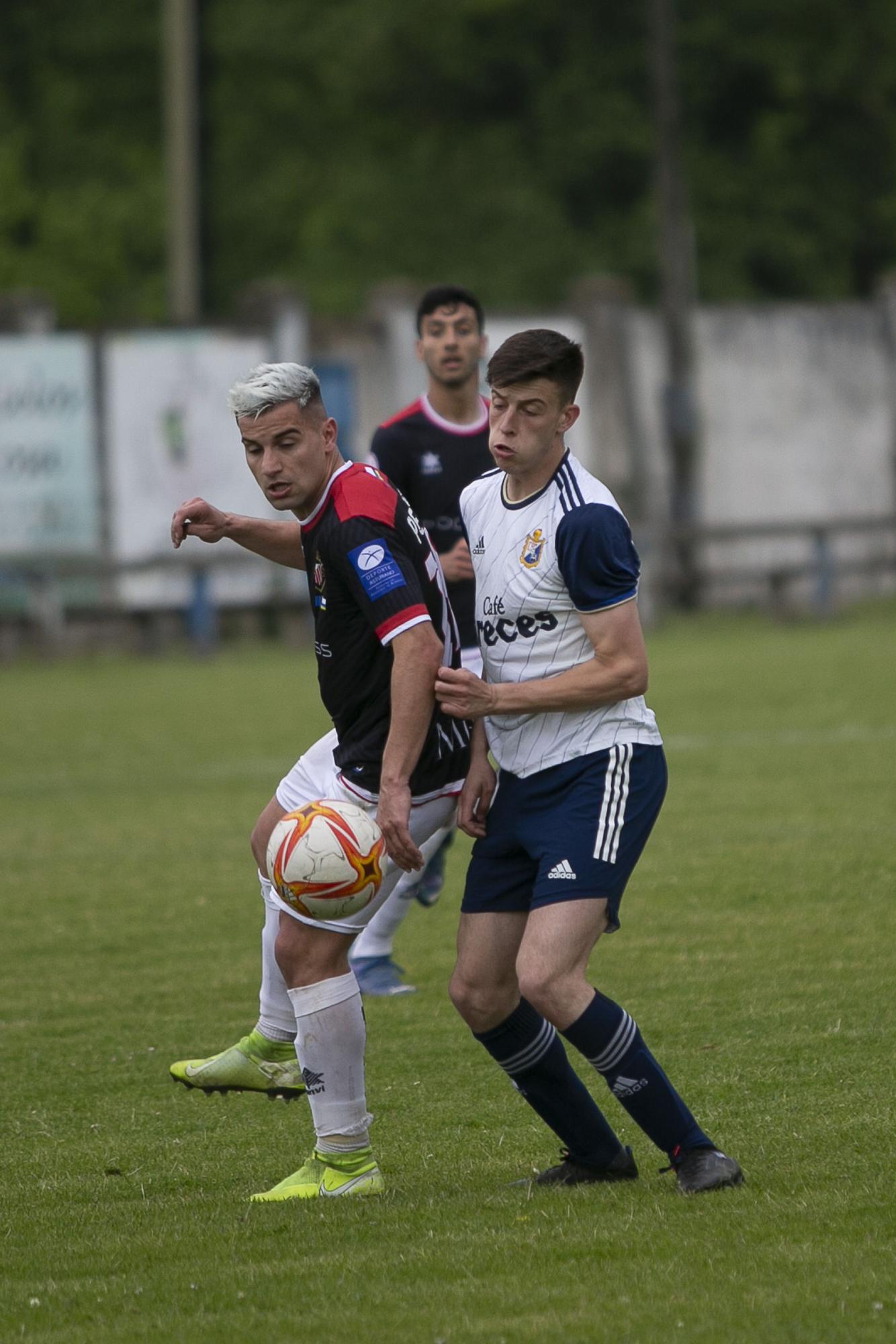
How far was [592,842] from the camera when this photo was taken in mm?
4691

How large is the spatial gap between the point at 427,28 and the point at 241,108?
17.1ft

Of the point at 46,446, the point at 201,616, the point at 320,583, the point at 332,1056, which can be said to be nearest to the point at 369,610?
the point at 320,583

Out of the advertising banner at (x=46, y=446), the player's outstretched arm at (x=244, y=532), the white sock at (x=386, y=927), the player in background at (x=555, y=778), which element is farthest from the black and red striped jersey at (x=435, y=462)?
the advertising banner at (x=46, y=446)

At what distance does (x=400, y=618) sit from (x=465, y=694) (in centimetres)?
29

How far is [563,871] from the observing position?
4672 millimetres

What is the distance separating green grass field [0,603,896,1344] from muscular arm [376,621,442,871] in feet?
3.11

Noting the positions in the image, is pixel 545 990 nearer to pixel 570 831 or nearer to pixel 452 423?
pixel 570 831

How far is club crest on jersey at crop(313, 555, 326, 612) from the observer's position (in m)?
5.09

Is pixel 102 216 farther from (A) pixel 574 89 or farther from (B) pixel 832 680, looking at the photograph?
(B) pixel 832 680

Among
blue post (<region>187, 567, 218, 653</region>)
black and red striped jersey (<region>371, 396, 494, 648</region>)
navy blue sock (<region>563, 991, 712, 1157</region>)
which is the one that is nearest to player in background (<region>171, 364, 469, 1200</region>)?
navy blue sock (<region>563, 991, 712, 1157</region>)

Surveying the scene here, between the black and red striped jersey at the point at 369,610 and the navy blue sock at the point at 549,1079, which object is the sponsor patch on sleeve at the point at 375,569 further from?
the navy blue sock at the point at 549,1079

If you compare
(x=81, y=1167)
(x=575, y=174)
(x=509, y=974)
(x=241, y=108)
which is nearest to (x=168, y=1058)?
(x=81, y=1167)

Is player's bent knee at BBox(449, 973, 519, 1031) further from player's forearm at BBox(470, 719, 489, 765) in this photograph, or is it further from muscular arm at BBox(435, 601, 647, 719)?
muscular arm at BBox(435, 601, 647, 719)

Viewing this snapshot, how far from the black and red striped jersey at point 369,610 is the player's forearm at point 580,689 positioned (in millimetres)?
337
